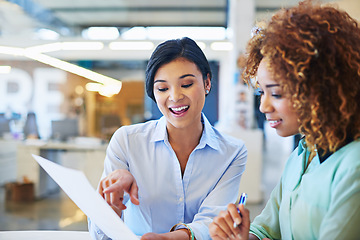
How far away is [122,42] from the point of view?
942 centimetres

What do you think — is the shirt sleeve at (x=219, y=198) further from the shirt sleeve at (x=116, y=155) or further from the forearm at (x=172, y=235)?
the shirt sleeve at (x=116, y=155)

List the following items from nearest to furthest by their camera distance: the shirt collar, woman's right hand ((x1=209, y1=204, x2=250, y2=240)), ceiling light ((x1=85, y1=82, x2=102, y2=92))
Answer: woman's right hand ((x1=209, y1=204, x2=250, y2=240)) → the shirt collar → ceiling light ((x1=85, y1=82, x2=102, y2=92))

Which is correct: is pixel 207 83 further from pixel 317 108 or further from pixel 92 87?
pixel 92 87

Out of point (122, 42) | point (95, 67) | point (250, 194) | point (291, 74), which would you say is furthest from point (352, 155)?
point (95, 67)

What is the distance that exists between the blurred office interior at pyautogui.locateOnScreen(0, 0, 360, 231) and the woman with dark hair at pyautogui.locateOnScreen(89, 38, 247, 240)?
263 centimetres

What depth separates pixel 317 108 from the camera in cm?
80

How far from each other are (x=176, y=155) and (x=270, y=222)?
0.53m

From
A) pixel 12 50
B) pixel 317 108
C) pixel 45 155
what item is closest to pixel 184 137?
pixel 317 108

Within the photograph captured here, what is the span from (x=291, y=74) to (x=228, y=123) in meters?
5.35

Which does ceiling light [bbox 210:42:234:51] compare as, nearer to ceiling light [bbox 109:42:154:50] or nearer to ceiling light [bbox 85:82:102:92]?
ceiling light [bbox 109:42:154:50]

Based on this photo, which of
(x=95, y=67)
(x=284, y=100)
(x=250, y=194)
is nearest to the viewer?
(x=284, y=100)

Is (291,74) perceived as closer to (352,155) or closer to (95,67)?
(352,155)

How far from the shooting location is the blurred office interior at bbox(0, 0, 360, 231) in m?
5.37

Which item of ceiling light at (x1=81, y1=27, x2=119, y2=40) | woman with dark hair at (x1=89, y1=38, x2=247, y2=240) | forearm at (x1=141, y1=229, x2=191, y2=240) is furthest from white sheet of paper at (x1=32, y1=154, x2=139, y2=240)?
ceiling light at (x1=81, y1=27, x2=119, y2=40)
